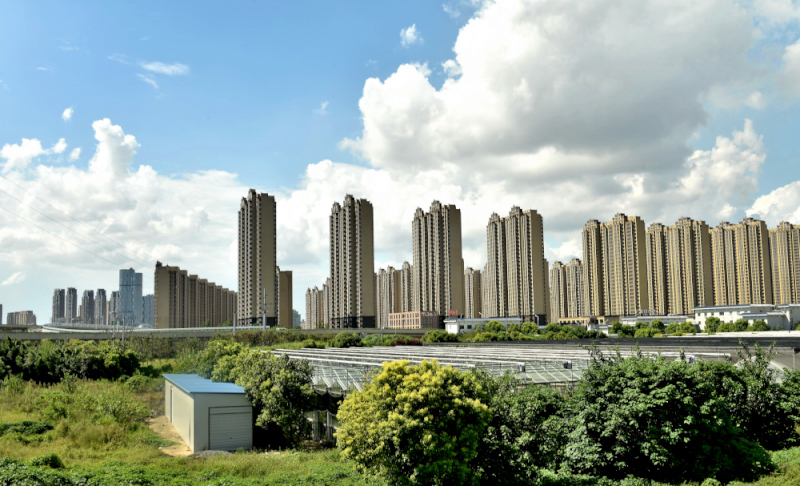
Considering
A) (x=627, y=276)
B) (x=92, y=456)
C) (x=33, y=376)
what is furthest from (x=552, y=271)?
(x=92, y=456)

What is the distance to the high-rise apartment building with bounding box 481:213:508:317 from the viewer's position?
11950cm

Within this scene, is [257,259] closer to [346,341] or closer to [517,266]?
[346,341]

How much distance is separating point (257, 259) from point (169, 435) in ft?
270

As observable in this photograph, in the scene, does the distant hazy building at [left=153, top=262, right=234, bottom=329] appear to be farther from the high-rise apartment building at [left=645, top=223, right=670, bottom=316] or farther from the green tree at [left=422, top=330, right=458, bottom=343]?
the high-rise apartment building at [left=645, top=223, right=670, bottom=316]

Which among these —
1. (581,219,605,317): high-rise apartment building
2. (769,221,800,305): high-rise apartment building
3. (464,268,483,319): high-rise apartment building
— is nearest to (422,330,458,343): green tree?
(581,219,605,317): high-rise apartment building

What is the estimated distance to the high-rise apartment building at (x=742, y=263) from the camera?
110 metres

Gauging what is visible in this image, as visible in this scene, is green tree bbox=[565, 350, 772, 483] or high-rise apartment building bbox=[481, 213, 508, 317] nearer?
green tree bbox=[565, 350, 772, 483]

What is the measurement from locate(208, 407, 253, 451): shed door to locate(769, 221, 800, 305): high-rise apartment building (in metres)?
122

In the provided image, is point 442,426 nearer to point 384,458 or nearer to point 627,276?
point 384,458

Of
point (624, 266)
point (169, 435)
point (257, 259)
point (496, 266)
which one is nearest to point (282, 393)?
point (169, 435)

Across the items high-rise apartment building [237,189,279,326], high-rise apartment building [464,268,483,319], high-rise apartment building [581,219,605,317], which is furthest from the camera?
high-rise apartment building [464,268,483,319]

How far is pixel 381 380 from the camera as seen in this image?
48.2ft

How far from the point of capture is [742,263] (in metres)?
112

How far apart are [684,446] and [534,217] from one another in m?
99.5
